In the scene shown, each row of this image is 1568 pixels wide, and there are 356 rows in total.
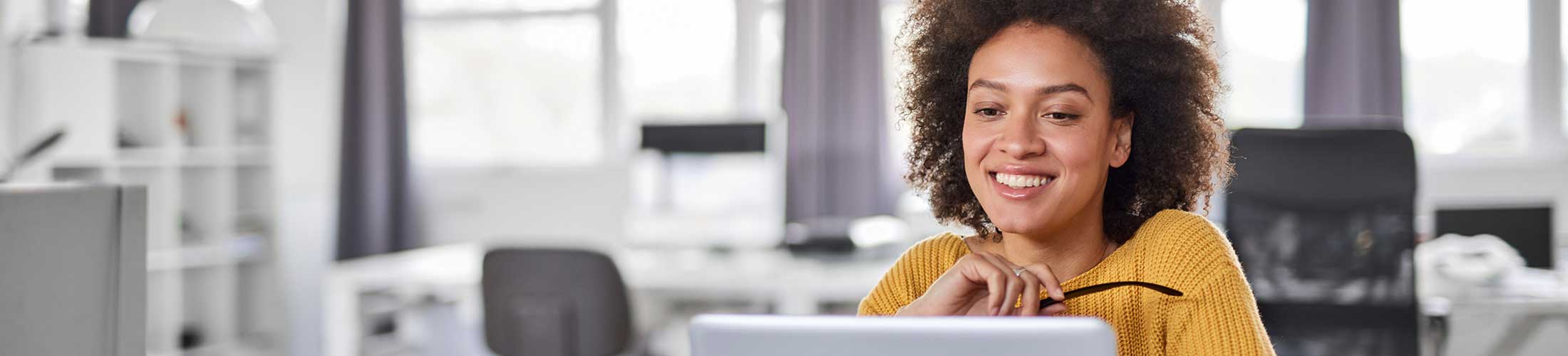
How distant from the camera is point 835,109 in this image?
5.11 m

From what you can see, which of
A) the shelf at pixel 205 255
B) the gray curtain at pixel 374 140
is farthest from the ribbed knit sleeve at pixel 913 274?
the gray curtain at pixel 374 140

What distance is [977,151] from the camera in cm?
86

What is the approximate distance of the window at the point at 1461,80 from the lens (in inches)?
181

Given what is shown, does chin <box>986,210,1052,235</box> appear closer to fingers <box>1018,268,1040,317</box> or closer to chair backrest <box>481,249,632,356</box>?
fingers <box>1018,268,1040,317</box>

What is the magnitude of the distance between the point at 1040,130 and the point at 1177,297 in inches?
5.9

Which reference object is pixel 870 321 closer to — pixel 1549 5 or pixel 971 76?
pixel 971 76

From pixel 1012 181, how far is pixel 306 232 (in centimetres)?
527

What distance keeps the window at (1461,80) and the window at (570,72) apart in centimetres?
269

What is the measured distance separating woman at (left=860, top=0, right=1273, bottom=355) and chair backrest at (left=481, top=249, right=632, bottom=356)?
7.73ft

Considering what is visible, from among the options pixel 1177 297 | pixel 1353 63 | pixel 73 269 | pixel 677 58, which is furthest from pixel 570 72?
pixel 1177 297

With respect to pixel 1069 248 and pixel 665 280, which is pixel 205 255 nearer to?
pixel 665 280

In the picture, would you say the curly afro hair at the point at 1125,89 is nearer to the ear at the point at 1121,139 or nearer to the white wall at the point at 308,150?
the ear at the point at 1121,139

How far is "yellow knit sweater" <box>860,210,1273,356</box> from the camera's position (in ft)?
2.53

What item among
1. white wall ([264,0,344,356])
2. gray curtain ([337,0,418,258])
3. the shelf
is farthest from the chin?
gray curtain ([337,0,418,258])
